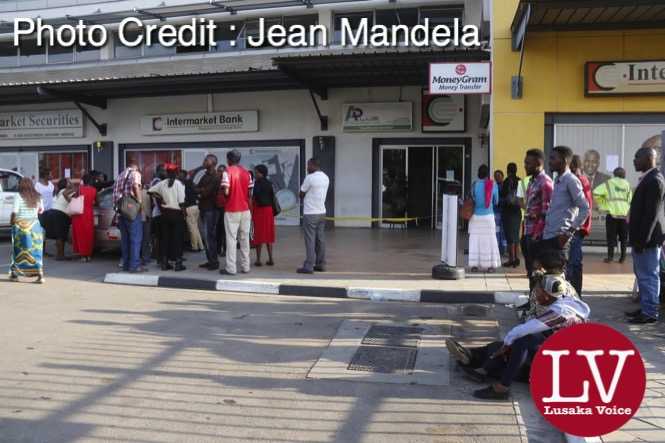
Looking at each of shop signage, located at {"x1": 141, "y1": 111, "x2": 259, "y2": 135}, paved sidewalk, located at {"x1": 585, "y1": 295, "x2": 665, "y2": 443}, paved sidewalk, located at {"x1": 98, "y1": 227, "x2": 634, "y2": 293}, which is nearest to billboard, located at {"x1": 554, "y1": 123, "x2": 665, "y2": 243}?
paved sidewalk, located at {"x1": 98, "y1": 227, "x2": 634, "y2": 293}

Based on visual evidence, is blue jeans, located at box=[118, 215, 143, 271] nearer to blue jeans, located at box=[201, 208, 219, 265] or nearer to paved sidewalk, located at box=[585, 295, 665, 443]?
blue jeans, located at box=[201, 208, 219, 265]

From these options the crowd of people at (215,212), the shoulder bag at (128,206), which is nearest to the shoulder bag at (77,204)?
the crowd of people at (215,212)

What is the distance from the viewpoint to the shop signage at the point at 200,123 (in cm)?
1908

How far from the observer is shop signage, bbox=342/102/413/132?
17.7 m

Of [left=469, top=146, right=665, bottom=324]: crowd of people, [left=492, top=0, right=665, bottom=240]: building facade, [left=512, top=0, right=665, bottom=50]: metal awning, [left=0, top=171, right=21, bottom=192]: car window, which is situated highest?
[left=512, top=0, right=665, bottom=50]: metal awning

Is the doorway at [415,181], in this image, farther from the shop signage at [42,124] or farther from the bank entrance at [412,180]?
the shop signage at [42,124]

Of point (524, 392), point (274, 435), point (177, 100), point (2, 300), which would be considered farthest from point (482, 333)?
point (177, 100)

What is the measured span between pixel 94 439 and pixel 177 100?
17.2 meters

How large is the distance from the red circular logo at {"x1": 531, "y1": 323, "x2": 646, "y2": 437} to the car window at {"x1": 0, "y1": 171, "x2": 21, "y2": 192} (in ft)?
48.7

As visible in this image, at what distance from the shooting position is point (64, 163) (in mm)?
21656

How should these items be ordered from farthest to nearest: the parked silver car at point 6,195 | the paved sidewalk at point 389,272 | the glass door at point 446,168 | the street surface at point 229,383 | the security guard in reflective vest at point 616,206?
the glass door at point 446,168
the parked silver car at point 6,195
the security guard in reflective vest at point 616,206
the paved sidewalk at point 389,272
the street surface at point 229,383

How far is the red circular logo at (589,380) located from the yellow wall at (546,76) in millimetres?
9575

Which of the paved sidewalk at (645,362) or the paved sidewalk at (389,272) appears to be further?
the paved sidewalk at (389,272)

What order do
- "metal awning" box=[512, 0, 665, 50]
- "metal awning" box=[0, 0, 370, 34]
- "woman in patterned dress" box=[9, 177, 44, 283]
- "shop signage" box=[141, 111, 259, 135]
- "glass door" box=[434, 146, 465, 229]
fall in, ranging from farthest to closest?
1. "shop signage" box=[141, 111, 259, 135]
2. "metal awning" box=[0, 0, 370, 34]
3. "glass door" box=[434, 146, 465, 229]
4. "metal awning" box=[512, 0, 665, 50]
5. "woman in patterned dress" box=[9, 177, 44, 283]
